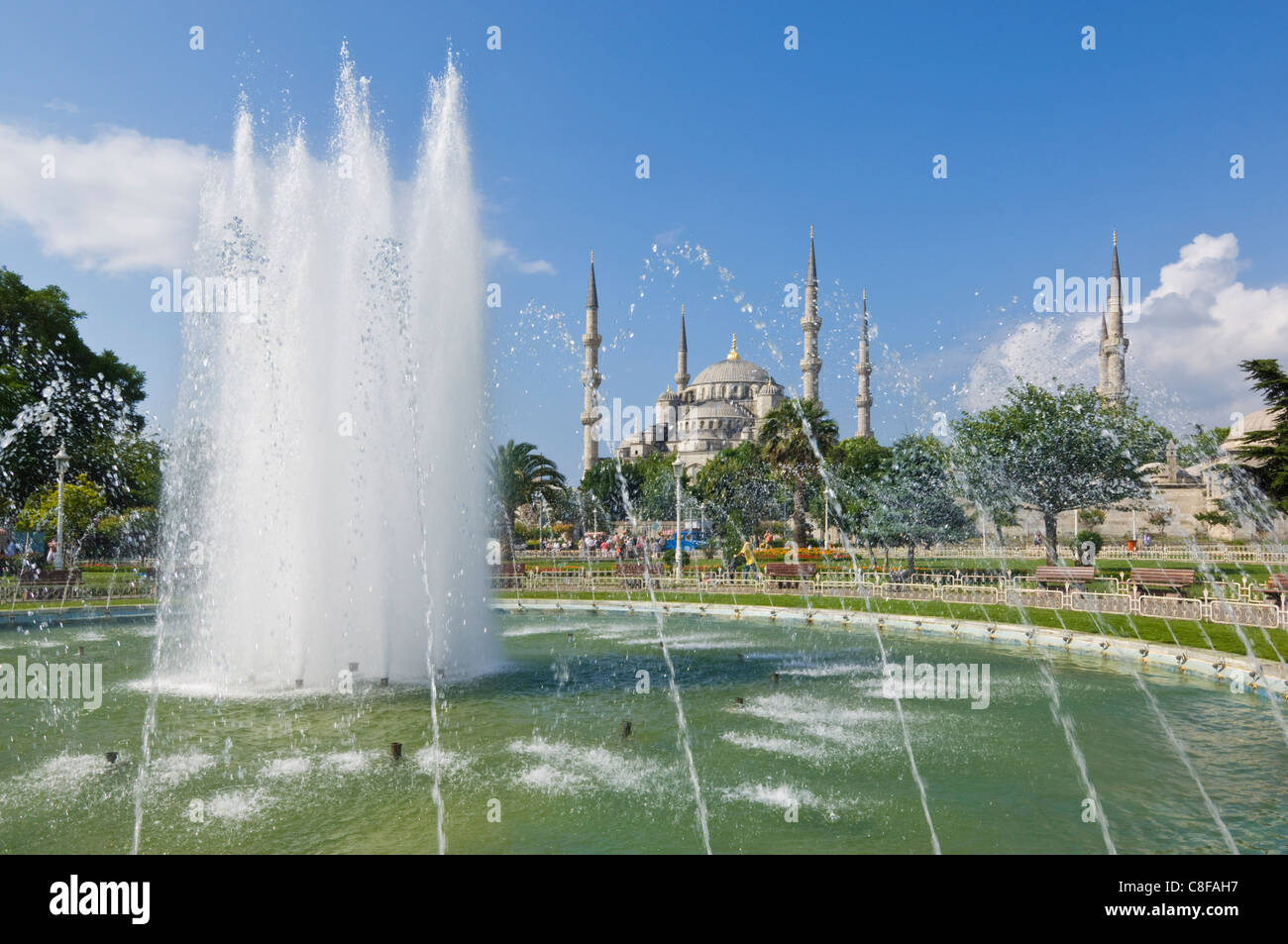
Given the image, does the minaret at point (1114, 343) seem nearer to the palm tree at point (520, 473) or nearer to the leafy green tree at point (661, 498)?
the leafy green tree at point (661, 498)

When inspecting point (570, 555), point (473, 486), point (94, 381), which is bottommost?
point (570, 555)

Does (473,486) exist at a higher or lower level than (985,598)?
higher

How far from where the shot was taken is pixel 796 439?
1496 inches

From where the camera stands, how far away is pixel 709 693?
39.3ft

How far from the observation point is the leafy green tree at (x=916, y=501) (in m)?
36.2

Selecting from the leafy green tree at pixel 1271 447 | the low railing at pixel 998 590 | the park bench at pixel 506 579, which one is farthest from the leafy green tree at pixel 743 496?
the leafy green tree at pixel 1271 447

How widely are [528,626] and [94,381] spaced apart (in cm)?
3065

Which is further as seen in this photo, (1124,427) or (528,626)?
(1124,427)

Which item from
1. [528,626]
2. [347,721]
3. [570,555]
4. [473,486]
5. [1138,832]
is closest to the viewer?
[1138,832]

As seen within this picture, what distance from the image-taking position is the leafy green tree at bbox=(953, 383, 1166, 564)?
33.2 meters

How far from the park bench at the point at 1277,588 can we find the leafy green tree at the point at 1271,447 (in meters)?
5.02
